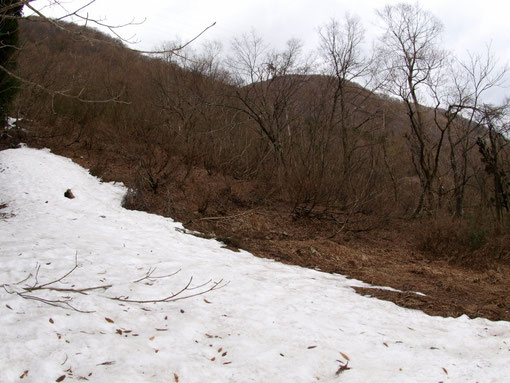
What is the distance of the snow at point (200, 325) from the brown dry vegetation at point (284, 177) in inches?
37.5

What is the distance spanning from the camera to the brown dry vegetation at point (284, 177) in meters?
7.67

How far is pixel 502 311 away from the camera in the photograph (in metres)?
4.81

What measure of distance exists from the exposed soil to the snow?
872 mm

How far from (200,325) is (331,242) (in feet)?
21.0

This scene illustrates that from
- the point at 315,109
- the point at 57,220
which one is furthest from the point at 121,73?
the point at 57,220

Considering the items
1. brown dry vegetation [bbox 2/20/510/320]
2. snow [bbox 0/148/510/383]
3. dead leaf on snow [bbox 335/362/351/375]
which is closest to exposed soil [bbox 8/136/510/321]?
brown dry vegetation [bbox 2/20/510/320]

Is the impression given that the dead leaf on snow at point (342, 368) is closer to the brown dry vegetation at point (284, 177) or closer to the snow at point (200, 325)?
the snow at point (200, 325)

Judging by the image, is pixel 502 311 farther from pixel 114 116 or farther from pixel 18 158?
pixel 114 116

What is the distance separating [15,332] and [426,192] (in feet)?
54.1

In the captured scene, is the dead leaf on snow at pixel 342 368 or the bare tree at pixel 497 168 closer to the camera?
the dead leaf on snow at pixel 342 368

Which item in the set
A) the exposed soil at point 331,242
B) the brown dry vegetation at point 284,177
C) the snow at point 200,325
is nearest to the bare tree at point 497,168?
the brown dry vegetation at point 284,177

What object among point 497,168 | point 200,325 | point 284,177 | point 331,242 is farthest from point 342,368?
point 497,168

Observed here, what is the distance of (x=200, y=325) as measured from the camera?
3.50m

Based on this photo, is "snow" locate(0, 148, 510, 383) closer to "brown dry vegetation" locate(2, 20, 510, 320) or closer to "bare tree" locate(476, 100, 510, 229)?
"brown dry vegetation" locate(2, 20, 510, 320)
